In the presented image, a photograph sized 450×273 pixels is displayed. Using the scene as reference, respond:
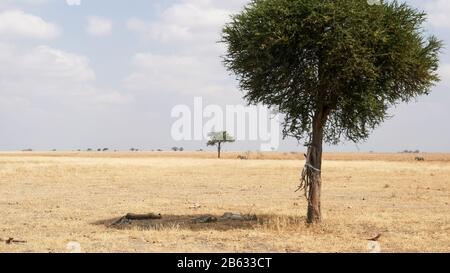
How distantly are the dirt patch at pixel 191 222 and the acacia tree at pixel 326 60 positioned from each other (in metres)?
2.73

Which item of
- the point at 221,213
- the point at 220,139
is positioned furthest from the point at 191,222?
the point at 220,139

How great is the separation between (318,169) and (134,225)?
691cm

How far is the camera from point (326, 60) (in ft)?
58.4

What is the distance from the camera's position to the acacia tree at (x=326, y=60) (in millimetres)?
17703

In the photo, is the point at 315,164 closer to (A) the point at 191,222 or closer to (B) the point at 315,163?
(B) the point at 315,163

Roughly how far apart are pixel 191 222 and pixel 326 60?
8.15 meters

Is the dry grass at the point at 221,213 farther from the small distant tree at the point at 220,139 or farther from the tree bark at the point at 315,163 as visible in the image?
the small distant tree at the point at 220,139

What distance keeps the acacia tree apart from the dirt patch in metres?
2.73

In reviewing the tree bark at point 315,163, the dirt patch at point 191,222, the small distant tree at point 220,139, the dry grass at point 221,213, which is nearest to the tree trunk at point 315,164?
the tree bark at point 315,163

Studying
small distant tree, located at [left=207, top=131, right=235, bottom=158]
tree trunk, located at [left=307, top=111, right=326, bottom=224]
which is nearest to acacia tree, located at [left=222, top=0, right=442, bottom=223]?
tree trunk, located at [left=307, top=111, right=326, bottom=224]

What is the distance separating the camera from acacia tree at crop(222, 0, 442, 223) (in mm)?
17703

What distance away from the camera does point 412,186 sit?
136 feet
